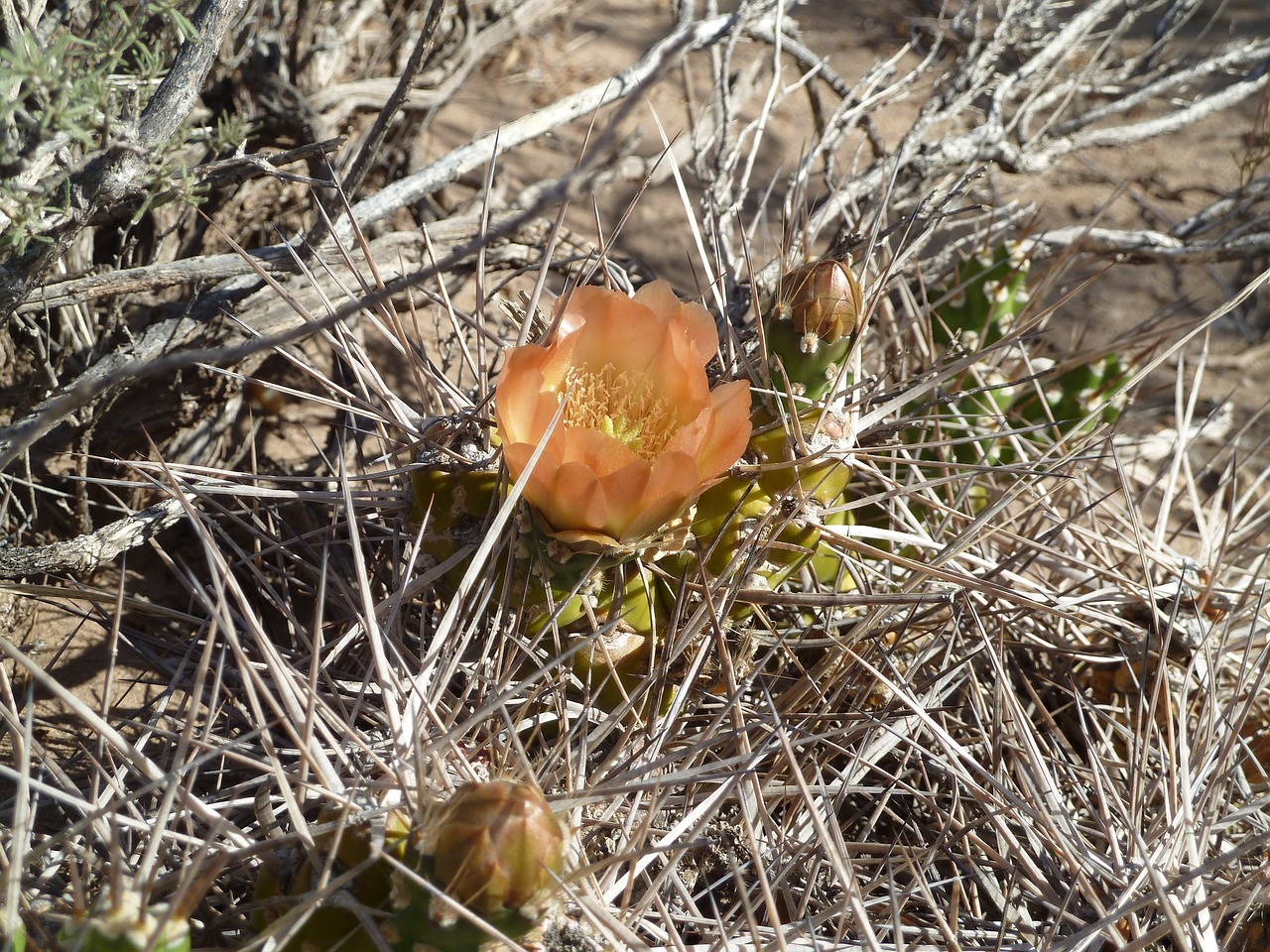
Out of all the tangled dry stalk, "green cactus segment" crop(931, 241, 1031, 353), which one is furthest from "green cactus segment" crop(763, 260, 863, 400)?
"green cactus segment" crop(931, 241, 1031, 353)

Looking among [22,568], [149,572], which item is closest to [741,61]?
[149,572]

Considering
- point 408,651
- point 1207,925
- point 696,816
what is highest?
point 408,651

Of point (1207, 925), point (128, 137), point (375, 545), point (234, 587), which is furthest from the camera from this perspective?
point (375, 545)

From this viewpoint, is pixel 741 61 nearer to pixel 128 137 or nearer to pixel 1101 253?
pixel 1101 253

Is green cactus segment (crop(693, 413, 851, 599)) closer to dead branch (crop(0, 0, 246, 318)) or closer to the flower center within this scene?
the flower center

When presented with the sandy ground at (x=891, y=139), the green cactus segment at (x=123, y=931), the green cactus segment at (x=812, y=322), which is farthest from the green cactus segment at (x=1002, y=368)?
the green cactus segment at (x=123, y=931)

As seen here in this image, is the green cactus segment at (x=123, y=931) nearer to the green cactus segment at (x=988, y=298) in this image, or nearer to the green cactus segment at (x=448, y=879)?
the green cactus segment at (x=448, y=879)
